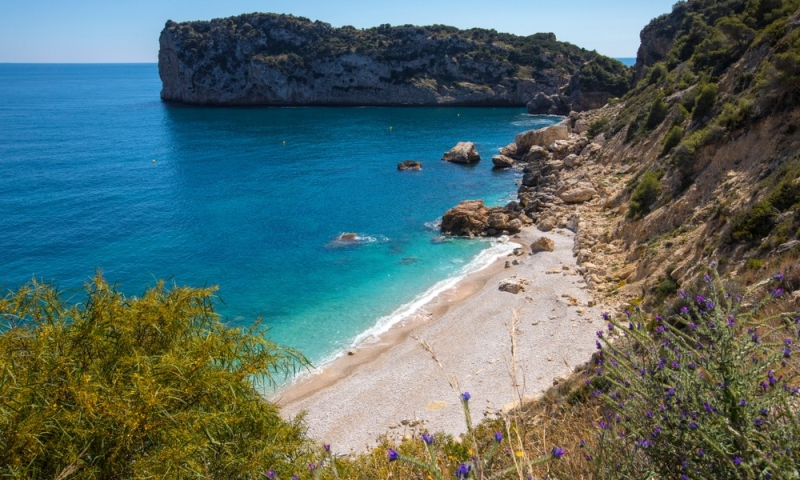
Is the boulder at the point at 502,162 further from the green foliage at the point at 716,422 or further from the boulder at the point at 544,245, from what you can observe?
the green foliage at the point at 716,422

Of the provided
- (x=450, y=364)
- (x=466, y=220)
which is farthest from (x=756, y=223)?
(x=466, y=220)

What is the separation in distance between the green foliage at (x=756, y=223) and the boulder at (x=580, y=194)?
1984 cm

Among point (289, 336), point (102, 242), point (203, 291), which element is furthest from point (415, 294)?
point (102, 242)

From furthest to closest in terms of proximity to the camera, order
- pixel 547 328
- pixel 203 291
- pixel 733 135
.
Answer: pixel 733 135
pixel 547 328
pixel 203 291

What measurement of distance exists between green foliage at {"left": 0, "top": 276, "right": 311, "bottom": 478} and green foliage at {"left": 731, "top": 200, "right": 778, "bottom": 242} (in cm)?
1647

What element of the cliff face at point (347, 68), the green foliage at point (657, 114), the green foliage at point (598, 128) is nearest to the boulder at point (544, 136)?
the green foliage at point (598, 128)

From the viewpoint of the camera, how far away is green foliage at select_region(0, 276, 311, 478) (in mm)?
5711

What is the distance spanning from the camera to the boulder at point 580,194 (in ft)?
124

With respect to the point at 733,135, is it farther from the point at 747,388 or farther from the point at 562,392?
the point at 747,388

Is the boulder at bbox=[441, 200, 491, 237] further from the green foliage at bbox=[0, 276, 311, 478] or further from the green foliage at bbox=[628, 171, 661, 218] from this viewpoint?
the green foliage at bbox=[0, 276, 311, 478]

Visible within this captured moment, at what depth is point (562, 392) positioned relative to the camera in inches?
583

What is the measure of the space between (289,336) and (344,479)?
18908mm

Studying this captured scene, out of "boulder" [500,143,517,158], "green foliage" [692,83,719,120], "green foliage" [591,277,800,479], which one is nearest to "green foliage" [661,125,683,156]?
"green foliage" [692,83,719,120]

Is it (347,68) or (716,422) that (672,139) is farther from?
(347,68)
